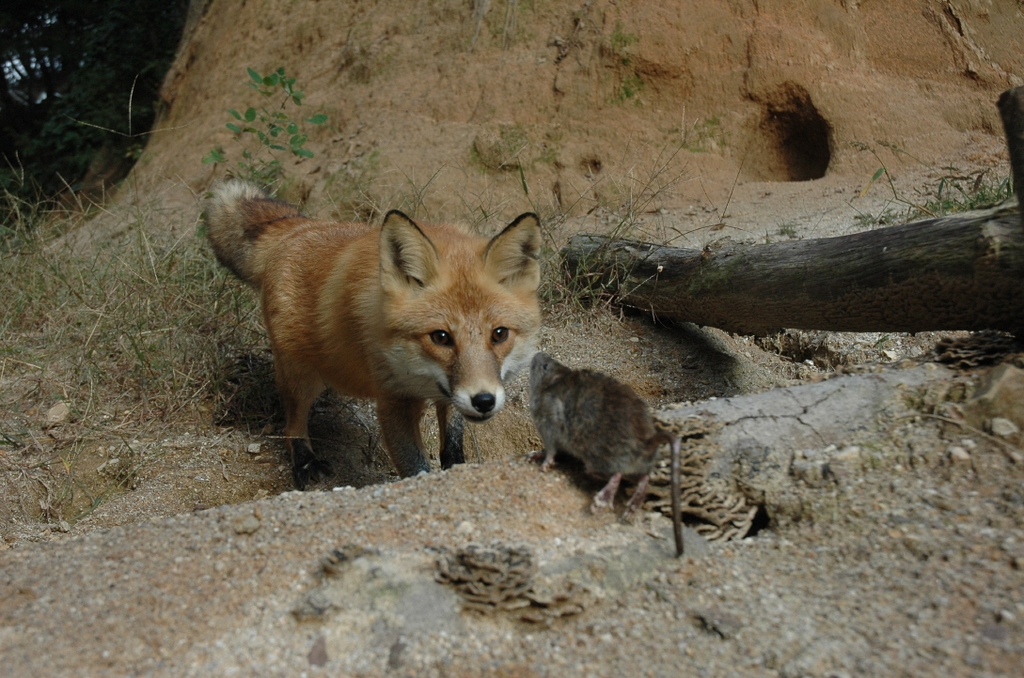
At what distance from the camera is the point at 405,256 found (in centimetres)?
376

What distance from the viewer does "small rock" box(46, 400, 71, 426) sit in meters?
4.99

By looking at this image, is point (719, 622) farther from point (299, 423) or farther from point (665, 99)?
point (665, 99)

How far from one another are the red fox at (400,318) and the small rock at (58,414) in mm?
1445

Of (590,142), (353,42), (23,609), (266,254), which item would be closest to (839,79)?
(590,142)

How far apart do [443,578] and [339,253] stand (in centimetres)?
264

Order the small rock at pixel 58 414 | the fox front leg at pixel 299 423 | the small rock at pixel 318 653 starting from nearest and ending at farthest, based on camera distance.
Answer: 1. the small rock at pixel 318 653
2. the fox front leg at pixel 299 423
3. the small rock at pixel 58 414

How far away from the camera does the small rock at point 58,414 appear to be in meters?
4.99

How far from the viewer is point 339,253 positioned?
447 cm

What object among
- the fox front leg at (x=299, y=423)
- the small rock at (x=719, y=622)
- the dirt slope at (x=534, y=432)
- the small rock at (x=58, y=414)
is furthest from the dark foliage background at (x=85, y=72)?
the small rock at (x=719, y=622)

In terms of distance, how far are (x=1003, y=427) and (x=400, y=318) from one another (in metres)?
2.51

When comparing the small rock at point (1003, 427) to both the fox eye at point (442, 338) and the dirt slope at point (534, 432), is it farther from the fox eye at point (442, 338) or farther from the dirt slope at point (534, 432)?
the fox eye at point (442, 338)

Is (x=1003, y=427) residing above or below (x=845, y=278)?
below

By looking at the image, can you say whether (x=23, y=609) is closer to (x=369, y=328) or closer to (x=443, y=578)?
(x=443, y=578)

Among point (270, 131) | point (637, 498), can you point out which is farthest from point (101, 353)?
point (637, 498)
